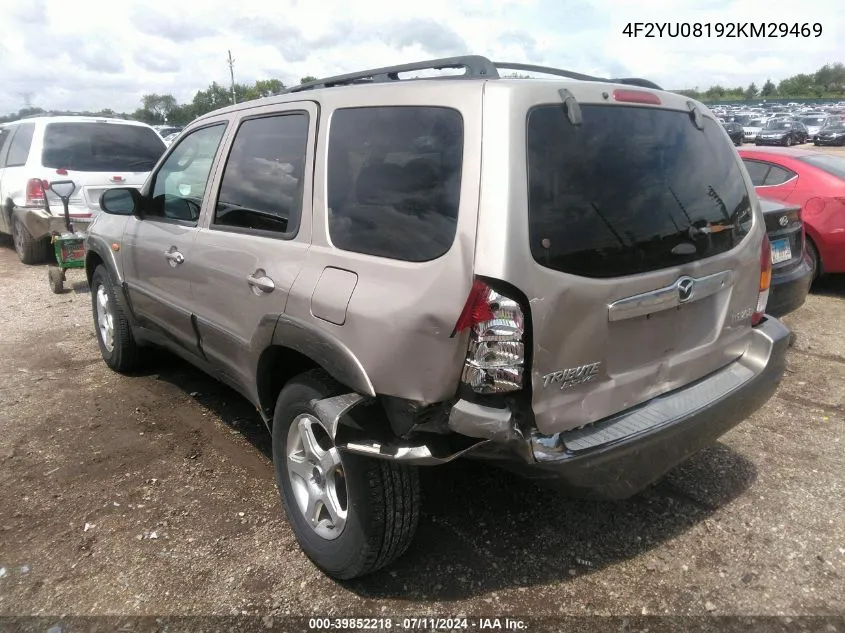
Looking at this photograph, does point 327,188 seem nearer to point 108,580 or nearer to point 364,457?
point 364,457

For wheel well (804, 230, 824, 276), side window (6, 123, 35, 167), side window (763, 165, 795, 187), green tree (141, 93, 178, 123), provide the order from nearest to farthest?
wheel well (804, 230, 824, 276), side window (763, 165, 795, 187), side window (6, 123, 35, 167), green tree (141, 93, 178, 123)

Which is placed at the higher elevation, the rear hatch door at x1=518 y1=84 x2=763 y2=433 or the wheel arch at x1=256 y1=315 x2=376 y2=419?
the rear hatch door at x1=518 y1=84 x2=763 y2=433

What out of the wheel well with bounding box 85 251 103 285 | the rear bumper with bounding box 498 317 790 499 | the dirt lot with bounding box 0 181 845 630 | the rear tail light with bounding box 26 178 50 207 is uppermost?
the rear tail light with bounding box 26 178 50 207

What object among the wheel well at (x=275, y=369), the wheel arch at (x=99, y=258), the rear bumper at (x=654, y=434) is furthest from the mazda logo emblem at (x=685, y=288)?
the wheel arch at (x=99, y=258)

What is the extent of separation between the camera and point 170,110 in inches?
1833

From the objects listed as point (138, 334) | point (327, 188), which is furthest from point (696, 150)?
point (138, 334)

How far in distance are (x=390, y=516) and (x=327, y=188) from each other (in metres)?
1.27

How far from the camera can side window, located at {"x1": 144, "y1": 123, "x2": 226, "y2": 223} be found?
345 centimetres

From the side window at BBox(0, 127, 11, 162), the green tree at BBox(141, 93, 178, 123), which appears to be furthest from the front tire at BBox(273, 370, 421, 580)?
the green tree at BBox(141, 93, 178, 123)

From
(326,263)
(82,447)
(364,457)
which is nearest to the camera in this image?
(364,457)

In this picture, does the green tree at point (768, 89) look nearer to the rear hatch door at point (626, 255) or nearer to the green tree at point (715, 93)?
the green tree at point (715, 93)

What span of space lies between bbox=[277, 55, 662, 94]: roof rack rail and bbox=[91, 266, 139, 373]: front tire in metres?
2.24

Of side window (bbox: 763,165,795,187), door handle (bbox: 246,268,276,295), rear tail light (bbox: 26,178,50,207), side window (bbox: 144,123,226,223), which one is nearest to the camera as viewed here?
door handle (bbox: 246,268,276,295)

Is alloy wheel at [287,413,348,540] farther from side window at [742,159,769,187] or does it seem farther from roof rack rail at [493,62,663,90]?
side window at [742,159,769,187]
